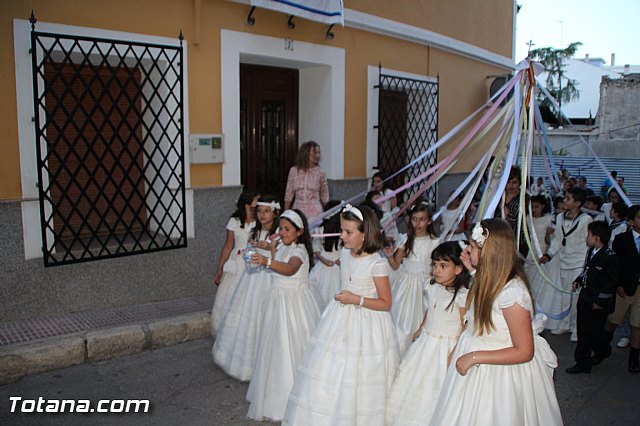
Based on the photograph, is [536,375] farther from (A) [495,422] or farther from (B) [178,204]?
(B) [178,204]

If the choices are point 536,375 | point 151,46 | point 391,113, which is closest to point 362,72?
point 391,113

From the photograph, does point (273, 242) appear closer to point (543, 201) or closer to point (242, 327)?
point (242, 327)

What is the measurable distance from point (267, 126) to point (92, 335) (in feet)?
14.6

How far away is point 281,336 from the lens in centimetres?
451

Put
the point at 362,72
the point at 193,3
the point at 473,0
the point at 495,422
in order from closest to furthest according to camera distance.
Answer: the point at 495,422 < the point at 193,3 < the point at 362,72 < the point at 473,0

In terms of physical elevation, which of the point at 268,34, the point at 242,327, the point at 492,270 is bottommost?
the point at 242,327

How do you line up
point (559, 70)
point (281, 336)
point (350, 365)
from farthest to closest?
point (559, 70) → point (281, 336) → point (350, 365)

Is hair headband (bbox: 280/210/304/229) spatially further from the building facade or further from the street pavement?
the building facade

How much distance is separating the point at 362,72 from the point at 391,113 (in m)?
1.12

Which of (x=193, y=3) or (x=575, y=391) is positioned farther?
(x=193, y=3)

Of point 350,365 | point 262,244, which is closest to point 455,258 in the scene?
point 350,365

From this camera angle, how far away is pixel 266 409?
14.5ft

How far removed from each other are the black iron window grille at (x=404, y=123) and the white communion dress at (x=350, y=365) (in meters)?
5.93

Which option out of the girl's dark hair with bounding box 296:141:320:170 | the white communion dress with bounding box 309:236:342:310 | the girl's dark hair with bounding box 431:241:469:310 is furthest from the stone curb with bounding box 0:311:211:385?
the girl's dark hair with bounding box 431:241:469:310
